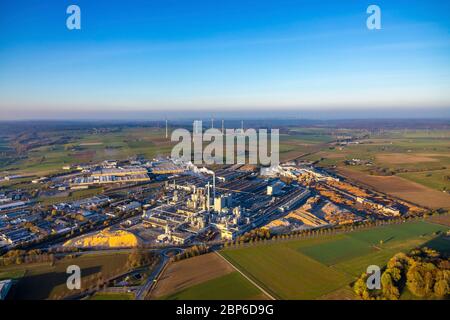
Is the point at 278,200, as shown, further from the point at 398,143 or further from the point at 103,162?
the point at 398,143

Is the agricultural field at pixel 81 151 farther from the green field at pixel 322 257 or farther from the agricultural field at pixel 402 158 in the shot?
the green field at pixel 322 257

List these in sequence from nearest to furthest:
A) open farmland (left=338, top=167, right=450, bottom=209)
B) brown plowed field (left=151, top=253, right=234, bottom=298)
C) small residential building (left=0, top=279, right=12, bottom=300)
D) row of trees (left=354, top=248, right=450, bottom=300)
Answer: row of trees (left=354, top=248, right=450, bottom=300) < small residential building (left=0, top=279, right=12, bottom=300) < brown plowed field (left=151, top=253, right=234, bottom=298) < open farmland (left=338, top=167, right=450, bottom=209)

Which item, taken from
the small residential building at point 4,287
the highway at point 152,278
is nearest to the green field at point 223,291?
the highway at point 152,278

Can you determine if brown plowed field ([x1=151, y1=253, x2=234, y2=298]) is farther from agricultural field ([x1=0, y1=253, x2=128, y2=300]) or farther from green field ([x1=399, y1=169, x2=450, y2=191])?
green field ([x1=399, y1=169, x2=450, y2=191])

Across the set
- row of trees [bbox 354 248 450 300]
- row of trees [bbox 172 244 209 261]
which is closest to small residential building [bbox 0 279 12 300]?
row of trees [bbox 172 244 209 261]

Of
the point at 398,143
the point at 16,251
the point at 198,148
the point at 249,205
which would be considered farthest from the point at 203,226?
the point at 398,143

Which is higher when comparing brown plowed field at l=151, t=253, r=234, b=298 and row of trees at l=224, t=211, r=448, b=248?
row of trees at l=224, t=211, r=448, b=248
